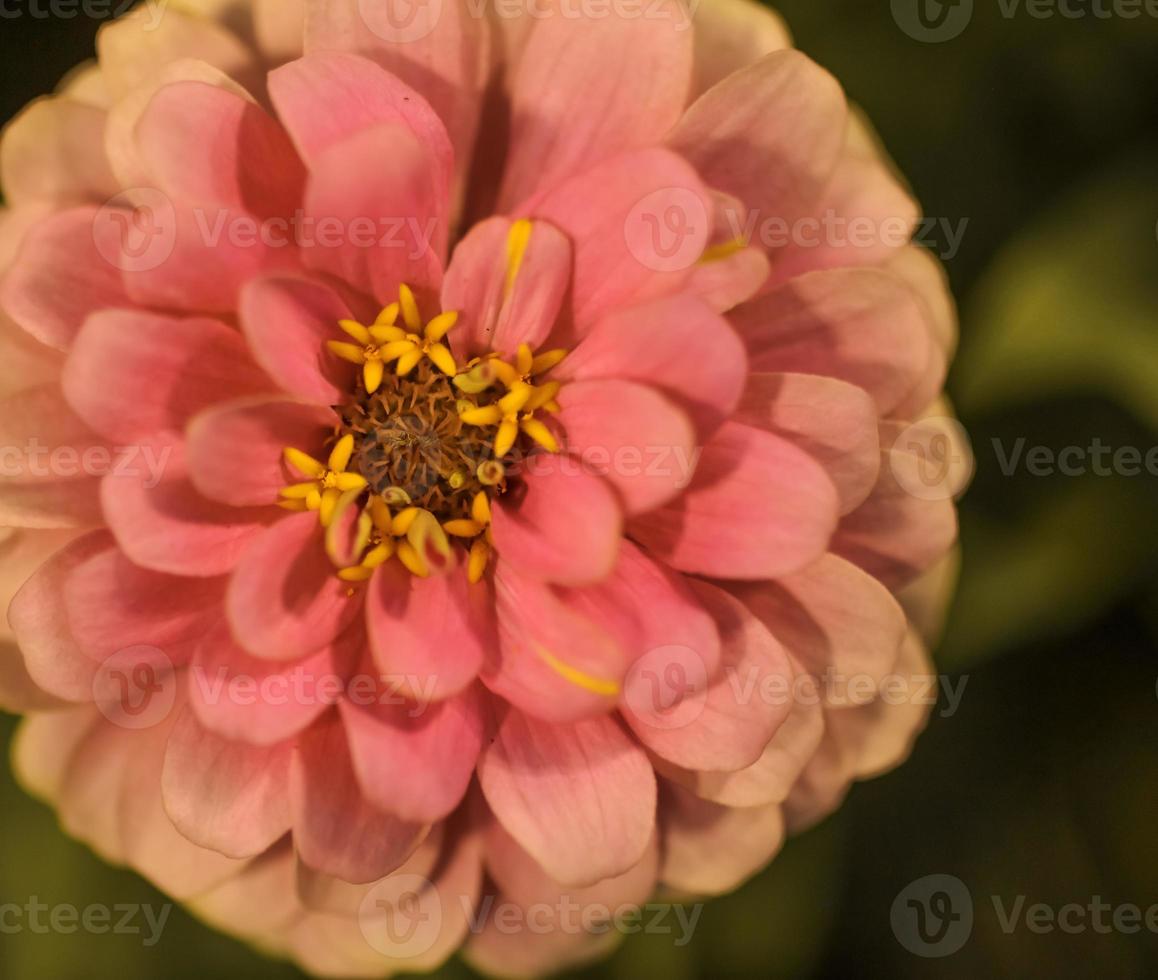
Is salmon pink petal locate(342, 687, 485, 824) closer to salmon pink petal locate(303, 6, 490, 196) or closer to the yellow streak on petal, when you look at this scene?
the yellow streak on petal

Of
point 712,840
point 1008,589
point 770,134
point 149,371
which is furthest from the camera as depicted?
point 1008,589

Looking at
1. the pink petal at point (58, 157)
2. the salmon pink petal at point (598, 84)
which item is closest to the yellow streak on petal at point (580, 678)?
the salmon pink petal at point (598, 84)

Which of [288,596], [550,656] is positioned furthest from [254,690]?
[550,656]

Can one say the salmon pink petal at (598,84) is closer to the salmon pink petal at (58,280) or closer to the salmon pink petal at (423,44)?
the salmon pink petal at (423,44)

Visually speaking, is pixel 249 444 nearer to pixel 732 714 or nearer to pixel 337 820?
pixel 337 820

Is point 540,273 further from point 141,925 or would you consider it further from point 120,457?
point 141,925

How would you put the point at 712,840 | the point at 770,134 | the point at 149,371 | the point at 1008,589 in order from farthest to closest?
the point at 1008,589 → the point at 712,840 → the point at 770,134 → the point at 149,371

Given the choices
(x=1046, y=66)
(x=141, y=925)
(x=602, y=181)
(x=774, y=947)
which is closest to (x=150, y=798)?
(x=141, y=925)
